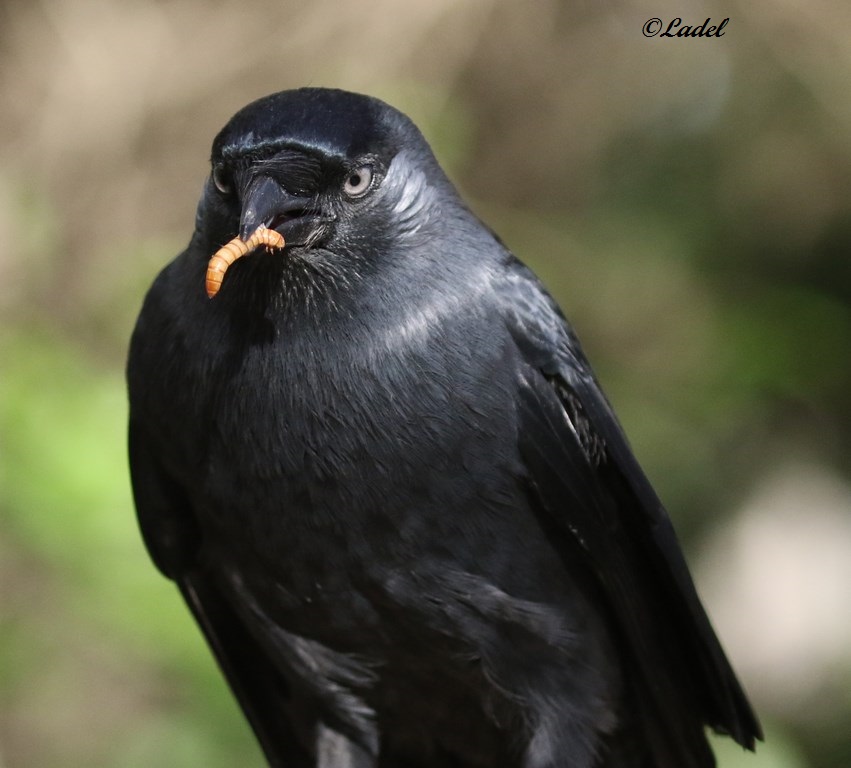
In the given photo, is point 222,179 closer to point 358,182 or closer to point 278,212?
point 278,212

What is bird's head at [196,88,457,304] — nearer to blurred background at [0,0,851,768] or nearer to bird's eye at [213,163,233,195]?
bird's eye at [213,163,233,195]

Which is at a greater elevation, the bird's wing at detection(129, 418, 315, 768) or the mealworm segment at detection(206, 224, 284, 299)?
the mealworm segment at detection(206, 224, 284, 299)

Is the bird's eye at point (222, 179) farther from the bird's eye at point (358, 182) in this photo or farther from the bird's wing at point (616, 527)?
the bird's wing at point (616, 527)

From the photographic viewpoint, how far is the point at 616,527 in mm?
3002

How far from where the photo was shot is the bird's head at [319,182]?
2588 millimetres

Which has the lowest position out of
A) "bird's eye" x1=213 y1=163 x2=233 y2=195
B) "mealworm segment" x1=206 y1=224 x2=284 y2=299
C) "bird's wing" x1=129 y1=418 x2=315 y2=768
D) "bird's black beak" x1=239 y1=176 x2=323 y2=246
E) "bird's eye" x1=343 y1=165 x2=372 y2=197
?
"bird's wing" x1=129 y1=418 x2=315 y2=768

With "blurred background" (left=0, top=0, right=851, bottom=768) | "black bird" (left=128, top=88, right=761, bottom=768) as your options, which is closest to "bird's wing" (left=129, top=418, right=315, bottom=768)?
"black bird" (left=128, top=88, right=761, bottom=768)

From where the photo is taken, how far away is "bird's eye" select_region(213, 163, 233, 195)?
266 centimetres

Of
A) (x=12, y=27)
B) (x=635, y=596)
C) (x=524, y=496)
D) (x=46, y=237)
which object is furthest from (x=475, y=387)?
(x=12, y=27)

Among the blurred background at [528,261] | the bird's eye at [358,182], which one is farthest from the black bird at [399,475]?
the blurred background at [528,261]

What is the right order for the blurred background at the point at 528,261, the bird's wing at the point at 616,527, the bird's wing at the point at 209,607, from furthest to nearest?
the blurred background at the point at 528,261 < the bird's wing at the point at 209,607 < the bird's wing at the point at 616,527

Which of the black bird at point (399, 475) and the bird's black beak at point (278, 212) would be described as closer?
the bird's black beak at point (278, 212)

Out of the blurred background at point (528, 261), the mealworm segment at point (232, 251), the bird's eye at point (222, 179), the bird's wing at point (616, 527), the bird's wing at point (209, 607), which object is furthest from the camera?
the blurred background at point (528, 261)

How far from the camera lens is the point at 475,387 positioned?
2.75 metres
